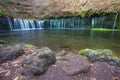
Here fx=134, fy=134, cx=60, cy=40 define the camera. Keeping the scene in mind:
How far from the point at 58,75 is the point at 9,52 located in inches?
64.0

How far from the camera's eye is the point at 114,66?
332cm

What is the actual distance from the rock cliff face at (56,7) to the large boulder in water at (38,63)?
12359mm

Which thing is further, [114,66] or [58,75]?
[114,66]

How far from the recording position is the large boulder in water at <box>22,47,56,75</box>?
2.94 meters

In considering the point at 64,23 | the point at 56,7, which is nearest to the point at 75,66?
the point at 64,23

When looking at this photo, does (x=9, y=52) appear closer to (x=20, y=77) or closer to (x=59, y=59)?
(x=20, y=77)

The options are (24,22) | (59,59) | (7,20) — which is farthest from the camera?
(24,22)

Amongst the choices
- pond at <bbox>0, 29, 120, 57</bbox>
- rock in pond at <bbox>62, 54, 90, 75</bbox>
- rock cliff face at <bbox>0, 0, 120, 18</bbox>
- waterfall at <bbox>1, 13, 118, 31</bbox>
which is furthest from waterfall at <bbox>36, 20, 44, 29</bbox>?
rock in pond at <bbox>62, 54, 90, 75</bbox>

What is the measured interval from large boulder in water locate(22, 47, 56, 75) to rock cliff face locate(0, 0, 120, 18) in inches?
487

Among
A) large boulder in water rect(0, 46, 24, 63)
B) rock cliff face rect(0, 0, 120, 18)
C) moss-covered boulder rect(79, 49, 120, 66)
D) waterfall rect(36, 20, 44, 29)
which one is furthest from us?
waterfall rect(36, 20, 44, 29)

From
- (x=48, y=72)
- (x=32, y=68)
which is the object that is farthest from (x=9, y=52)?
(x=48, y=72)

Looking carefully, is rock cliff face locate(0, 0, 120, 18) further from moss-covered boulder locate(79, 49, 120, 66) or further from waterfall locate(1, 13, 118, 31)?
moss-covered boulder locate(79, 49, 120, 66)

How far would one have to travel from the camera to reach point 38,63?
302 cm

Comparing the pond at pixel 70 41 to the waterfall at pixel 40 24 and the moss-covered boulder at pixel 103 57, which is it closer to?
the moss-covered boulder at pixel 103 57
